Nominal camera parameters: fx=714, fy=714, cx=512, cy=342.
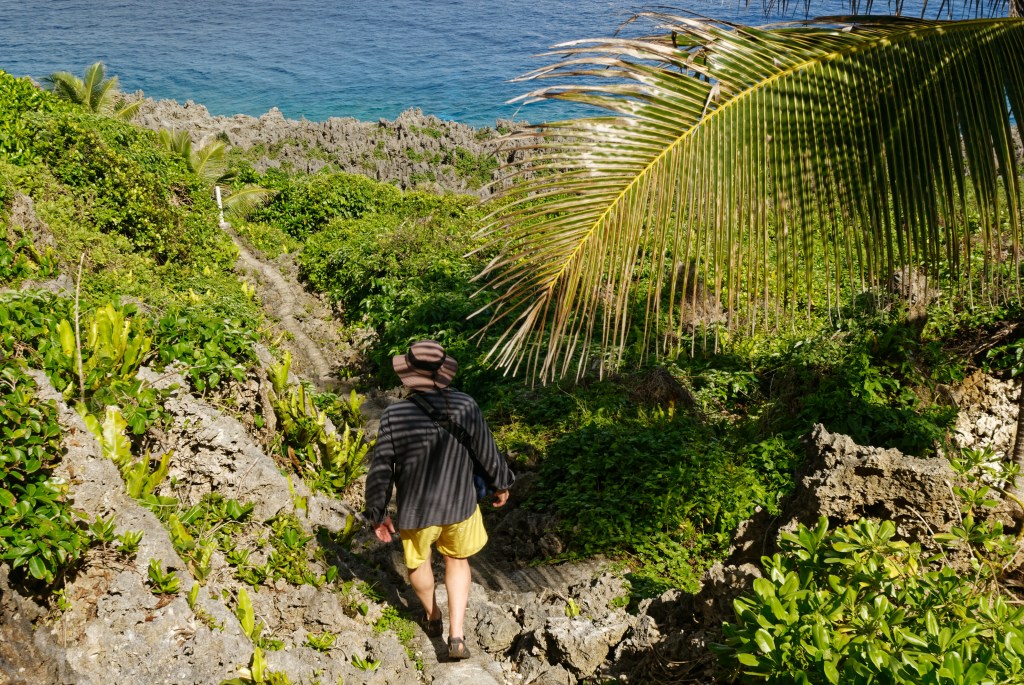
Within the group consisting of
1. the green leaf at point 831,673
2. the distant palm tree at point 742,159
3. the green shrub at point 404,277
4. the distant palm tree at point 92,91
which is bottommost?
the green shrub at point 404,277

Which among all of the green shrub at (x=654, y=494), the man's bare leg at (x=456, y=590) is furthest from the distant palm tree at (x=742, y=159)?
the green shrub at (x=654, y=494)

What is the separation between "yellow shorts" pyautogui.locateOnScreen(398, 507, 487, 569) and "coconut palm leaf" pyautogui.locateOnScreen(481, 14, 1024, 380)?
176 cm

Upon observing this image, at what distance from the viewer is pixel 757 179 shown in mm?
2660

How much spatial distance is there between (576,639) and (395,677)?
1038 millimetres

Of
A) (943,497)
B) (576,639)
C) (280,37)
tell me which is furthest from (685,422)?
(280,37)

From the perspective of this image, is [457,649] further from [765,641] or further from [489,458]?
[765,641]

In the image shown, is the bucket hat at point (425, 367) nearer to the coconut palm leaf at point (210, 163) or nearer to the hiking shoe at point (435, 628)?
the hiking shoe at point (435, 628)

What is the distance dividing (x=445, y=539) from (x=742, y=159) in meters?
2.66

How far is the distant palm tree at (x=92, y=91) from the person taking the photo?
66.3 feet

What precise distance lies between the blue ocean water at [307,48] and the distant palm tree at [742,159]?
4693cm

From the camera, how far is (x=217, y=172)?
20281 millimetres

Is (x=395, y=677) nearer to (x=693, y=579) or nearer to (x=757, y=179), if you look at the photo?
(x=693, y=579)

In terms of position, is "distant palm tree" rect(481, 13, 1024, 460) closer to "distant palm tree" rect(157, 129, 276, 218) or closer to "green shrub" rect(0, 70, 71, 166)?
"green shrub" rect(0, 70, 71, 166)

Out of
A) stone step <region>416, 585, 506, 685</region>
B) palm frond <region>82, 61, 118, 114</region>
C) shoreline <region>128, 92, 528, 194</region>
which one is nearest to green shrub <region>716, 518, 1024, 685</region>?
stone step <region>416, 585, 506, 685</region>
